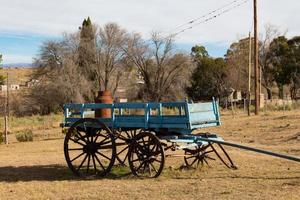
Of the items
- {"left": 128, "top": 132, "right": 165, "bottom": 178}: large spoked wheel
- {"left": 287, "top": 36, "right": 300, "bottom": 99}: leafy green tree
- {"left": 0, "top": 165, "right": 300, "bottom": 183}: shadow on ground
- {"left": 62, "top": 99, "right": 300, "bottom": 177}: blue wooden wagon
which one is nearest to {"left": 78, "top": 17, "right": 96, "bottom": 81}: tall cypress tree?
{"left": 287, "top": 36, "right": 300, "bottom": 99}: leafy green tree

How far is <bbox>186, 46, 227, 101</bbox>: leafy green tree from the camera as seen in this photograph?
58344 millimetres

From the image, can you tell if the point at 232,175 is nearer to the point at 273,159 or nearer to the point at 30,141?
the point at 273,159

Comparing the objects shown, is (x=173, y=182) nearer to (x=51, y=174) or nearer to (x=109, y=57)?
(x=51, y=174)

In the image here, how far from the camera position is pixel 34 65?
203ft

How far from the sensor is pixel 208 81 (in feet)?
193

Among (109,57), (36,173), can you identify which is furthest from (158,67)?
(36,173)

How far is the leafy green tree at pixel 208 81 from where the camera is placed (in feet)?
191

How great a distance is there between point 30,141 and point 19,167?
40.9 ft

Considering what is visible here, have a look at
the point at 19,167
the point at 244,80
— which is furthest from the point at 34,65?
the point at 19,167

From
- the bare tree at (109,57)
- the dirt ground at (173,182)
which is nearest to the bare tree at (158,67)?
the bare tree at (109,57)

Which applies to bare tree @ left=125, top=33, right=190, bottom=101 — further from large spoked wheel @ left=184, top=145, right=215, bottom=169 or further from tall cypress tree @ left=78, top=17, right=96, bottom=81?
large spoked wheel @ left=184, top=145, right=215, bottom=169

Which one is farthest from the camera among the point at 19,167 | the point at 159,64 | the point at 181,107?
→ the point at 159,64

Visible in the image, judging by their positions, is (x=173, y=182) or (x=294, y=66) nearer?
(x=173, y=182)

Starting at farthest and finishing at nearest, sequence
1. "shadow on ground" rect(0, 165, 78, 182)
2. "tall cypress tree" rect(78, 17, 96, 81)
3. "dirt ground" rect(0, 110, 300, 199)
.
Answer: "tall cypress tree" rect(78, 17, 96, 81) → "shadow on ground" rect(0, 165, 78, 182) → "dirt ground" rect(0, 110, 300, 199)
